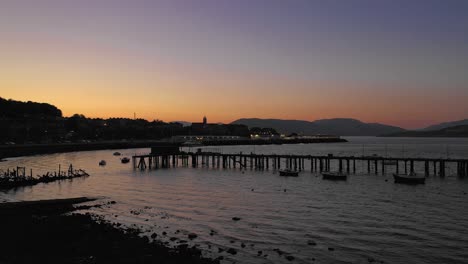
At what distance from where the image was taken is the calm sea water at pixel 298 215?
→ 82.4 ft

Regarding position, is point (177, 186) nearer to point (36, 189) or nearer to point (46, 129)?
point (36, 189)

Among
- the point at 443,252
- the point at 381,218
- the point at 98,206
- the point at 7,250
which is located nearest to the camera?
the point at 7,250

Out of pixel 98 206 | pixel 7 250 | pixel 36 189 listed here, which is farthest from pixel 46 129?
pixel 7 250

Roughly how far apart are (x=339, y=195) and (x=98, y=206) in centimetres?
2752

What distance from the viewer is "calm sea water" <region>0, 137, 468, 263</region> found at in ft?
82.4

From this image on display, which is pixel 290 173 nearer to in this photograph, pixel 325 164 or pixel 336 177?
pixel 336 177

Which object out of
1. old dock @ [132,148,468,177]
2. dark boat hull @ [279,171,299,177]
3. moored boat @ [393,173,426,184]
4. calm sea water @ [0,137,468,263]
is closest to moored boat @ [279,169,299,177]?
dark boat hull @ [279,171,299,177]

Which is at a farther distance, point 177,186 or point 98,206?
point 177,186

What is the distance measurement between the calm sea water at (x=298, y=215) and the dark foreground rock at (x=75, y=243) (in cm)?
258

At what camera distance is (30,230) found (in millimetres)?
27672

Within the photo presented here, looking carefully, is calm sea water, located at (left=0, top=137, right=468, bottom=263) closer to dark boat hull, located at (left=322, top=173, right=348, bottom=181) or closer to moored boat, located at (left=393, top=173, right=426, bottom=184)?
moored boat, located at (left=393, top=173, right=426, bottom=184)

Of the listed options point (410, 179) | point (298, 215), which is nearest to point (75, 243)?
point (298, 215)

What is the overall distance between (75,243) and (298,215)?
19131 millimetres

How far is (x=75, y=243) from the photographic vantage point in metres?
24.9
